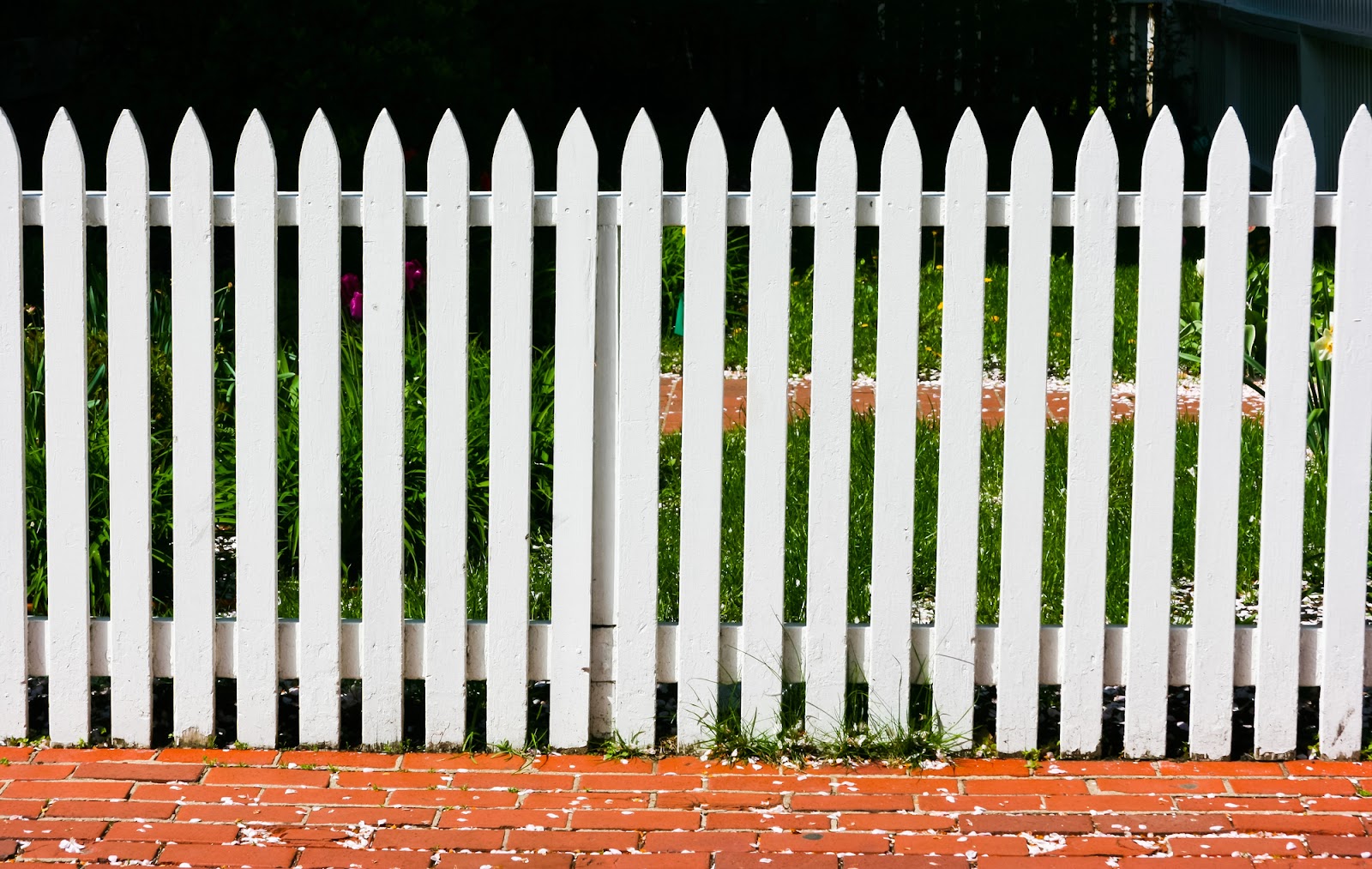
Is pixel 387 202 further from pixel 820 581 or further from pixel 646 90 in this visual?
pixel 646 90

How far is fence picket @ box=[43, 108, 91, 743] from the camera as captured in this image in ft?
12.0

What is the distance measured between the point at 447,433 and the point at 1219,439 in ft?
5.49

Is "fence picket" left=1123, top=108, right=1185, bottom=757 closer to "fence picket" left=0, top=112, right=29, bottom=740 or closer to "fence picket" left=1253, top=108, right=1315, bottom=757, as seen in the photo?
"fence picket" left=1253, top=108, right=1315, bottom=757

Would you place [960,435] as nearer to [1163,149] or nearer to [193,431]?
[1163,149]

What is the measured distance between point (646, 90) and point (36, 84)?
6017 mm

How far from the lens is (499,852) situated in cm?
328

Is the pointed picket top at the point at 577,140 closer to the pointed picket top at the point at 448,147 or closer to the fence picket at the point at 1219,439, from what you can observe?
the pointed picket top at the point at 448,147

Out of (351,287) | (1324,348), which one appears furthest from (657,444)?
(351,287)

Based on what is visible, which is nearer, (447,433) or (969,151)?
(969,151)

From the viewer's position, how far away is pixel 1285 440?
3623mm

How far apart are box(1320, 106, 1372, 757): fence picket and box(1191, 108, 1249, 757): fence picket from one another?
0.70ft

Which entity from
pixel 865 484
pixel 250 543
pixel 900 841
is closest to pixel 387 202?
pixel 250 543

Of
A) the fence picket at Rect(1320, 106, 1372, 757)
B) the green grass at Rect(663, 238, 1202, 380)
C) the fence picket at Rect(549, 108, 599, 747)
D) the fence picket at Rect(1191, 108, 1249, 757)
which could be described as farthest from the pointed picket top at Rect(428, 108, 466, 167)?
the green grass at Rect(663, 238, 1202, 380)

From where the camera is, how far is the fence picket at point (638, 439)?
358cm
